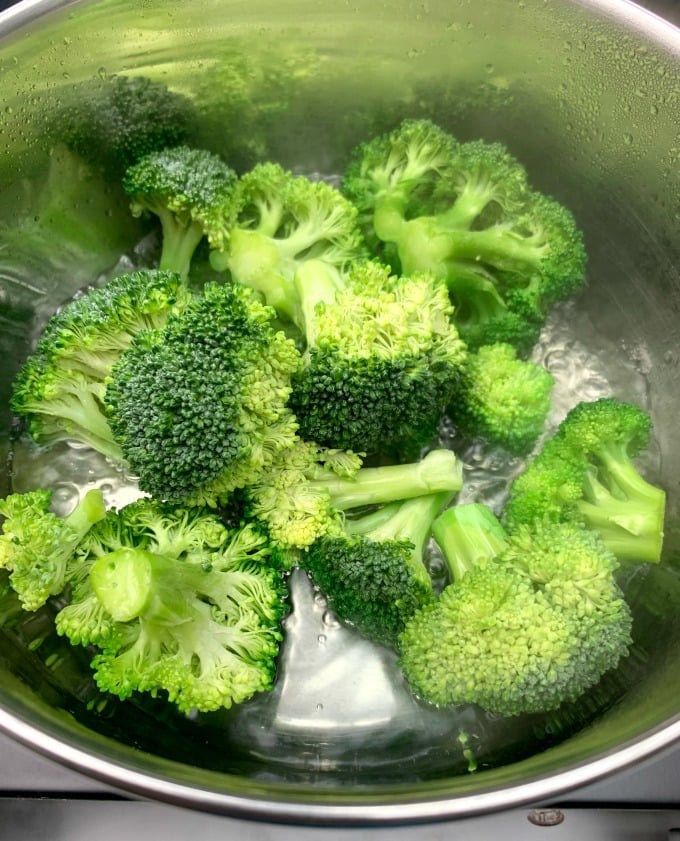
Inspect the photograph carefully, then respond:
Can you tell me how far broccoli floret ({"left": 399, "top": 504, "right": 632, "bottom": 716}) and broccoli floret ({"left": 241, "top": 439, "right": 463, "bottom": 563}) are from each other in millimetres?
174

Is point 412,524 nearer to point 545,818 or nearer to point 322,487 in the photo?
point 322,487

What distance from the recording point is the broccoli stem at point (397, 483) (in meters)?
1.13

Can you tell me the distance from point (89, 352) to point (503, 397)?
71 centimetres

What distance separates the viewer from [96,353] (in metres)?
1.09

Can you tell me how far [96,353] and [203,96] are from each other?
23.6 inches

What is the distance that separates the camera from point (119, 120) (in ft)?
4.15

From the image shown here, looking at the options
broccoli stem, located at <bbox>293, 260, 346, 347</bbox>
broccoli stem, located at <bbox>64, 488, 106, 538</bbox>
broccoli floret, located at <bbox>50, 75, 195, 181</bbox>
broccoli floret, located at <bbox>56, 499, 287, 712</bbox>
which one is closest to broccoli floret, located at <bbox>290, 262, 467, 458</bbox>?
broccoli stem, located at <bbox>293, 260, 346, 347</bbox>

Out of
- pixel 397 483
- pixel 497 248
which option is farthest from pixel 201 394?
pixel 497 248

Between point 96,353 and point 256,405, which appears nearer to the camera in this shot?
point 256,405

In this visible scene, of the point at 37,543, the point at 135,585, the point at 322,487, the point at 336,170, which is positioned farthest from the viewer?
the point at 336,170

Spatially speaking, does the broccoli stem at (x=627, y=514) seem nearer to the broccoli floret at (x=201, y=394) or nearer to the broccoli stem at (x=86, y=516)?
the broccoli floret at (x=201, y=394)

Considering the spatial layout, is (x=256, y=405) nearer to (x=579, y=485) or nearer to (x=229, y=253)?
(x=229, y=253)

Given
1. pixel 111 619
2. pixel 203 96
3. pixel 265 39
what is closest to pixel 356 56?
pixel 265 39

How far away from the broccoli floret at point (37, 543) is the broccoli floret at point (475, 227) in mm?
731
